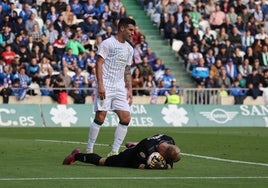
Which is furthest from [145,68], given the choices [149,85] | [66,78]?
[66,78]

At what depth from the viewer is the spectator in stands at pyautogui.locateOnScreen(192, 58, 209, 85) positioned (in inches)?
1554

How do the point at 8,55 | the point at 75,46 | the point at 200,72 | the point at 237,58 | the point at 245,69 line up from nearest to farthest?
the point at 8,55 → the point at 75,46 → the point at 200,72 → the point at 245,69 → the point at 237,58

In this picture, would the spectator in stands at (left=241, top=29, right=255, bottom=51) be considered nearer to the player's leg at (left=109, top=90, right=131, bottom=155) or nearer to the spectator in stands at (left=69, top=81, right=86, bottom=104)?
the spectator in stands at (left=69, top=81, right=86, bottom=104)

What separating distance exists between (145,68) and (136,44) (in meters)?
1.82

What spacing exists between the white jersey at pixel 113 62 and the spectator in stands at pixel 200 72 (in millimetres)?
22387

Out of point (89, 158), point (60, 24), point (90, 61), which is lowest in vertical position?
point (89, 158)

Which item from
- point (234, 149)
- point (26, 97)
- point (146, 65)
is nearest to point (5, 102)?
point (26, 97)

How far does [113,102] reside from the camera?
55.8 ft

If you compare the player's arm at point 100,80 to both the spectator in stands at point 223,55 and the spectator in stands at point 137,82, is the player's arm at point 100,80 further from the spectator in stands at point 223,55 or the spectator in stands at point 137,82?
the spectator in stands at point 223,55

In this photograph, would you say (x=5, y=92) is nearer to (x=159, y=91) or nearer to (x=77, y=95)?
(x=77, y=95)

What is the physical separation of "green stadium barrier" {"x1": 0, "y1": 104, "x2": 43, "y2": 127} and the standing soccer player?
52.7 feet

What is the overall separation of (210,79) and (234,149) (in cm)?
1859

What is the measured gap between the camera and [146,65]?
3856 cm

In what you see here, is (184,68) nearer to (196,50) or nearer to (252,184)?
(196,50)
